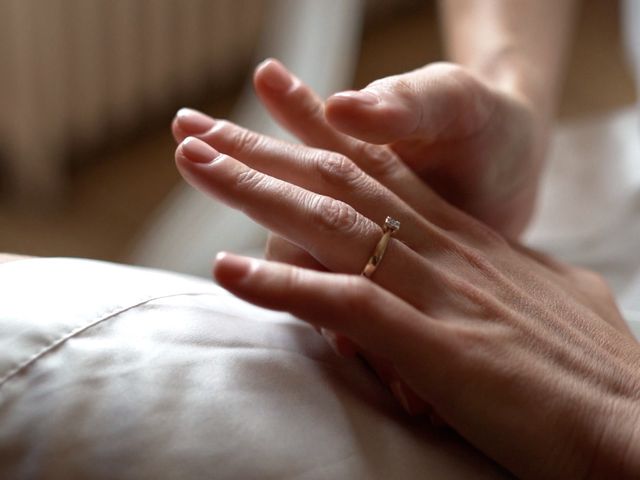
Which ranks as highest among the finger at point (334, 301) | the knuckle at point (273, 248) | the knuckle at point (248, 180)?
the knuckle at point (248, 180)

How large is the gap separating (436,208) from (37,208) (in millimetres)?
1372

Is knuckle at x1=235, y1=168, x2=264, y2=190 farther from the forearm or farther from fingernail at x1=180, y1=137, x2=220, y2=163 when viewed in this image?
the forearm

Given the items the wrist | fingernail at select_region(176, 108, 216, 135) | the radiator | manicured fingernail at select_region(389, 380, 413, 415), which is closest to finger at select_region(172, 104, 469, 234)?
fingernail at select_region(176, 108, 216, 135)

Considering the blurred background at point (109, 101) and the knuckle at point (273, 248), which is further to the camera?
the blurred background at point (109, 101)

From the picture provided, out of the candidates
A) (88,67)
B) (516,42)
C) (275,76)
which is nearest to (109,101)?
(88,67)

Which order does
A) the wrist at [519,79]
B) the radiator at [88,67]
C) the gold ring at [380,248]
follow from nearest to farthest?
the gold ring at [380,248] → the wrist at [519,79] → the radiator at [88,67]

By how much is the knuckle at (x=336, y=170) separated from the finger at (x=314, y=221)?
51 mm

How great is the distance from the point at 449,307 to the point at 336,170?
0.44ft

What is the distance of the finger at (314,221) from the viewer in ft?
1.71

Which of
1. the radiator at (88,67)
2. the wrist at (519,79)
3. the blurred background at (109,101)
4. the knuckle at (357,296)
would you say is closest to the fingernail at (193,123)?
the knuckle at (357,296)

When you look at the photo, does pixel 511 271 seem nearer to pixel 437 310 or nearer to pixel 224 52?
pixel 437 310

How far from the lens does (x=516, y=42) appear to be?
0.97 metres

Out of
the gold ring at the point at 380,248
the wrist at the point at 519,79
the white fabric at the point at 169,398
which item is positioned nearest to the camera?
the white fabric at the point at 169,398

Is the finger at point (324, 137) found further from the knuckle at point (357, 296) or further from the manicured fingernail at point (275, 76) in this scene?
the knuckle at point (357, 296)
